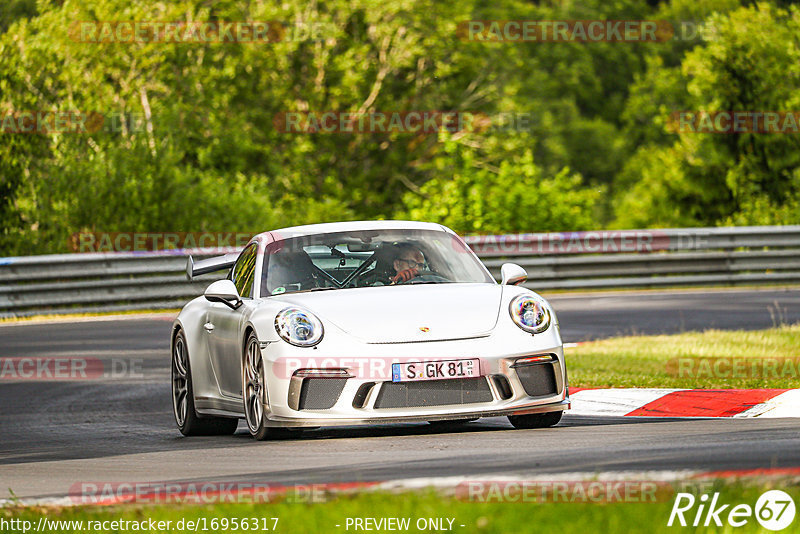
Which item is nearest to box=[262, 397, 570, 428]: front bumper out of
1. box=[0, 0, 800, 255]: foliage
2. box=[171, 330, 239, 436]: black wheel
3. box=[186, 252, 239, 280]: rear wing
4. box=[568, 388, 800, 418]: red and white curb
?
box=[568, 388, 800, 418]: red and white curb

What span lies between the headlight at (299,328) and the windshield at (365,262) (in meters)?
0.77

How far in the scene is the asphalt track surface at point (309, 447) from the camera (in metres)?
6.79

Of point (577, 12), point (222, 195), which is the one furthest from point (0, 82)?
point (577, 12)

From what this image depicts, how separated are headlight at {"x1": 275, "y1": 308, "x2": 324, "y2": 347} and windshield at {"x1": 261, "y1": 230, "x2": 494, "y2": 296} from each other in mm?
766

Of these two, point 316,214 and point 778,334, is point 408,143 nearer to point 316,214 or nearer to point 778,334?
point 316,214

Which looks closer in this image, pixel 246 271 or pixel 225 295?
pixel 225 295

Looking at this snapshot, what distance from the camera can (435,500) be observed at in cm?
558

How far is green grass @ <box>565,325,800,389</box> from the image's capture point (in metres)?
11.5

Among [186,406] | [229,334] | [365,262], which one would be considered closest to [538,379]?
[365,262]

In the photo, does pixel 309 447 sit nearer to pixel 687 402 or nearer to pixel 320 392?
pixel 320 392

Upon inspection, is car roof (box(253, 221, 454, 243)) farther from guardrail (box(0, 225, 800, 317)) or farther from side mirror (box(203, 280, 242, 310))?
guardrail (box(0, 225, 800, 317))

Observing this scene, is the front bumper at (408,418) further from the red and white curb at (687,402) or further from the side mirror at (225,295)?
the red and white curb at (687,402)

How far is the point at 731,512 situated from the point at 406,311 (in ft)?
12.8

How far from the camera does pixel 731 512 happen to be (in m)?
5.12
